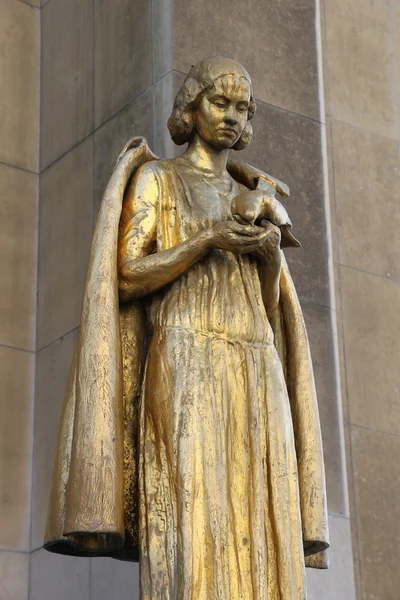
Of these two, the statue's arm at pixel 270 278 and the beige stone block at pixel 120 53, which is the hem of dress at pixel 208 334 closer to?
the statue's arm at pixel 270 278

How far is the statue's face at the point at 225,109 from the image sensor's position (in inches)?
239

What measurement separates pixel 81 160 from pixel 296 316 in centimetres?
243

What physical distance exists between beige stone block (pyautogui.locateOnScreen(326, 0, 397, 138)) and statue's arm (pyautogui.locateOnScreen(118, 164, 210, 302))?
12.5ft

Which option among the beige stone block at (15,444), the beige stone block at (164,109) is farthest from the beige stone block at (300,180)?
the beige stone block at (15,444)

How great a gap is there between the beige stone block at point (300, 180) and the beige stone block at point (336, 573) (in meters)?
1.21

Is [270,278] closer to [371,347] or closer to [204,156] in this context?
[204,156]

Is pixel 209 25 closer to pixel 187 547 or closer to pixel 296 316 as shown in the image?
pixel 296 316

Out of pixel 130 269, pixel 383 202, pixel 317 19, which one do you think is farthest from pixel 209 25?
pixel 130 269

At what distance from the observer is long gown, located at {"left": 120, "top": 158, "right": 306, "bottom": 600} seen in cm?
549

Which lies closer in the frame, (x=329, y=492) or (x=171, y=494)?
(x=171, y=494)

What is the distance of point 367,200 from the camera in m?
9.53

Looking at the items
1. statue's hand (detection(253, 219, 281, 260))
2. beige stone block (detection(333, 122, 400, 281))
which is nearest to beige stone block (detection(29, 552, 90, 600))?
statue's hand (detection(253, 219, 281, 260))

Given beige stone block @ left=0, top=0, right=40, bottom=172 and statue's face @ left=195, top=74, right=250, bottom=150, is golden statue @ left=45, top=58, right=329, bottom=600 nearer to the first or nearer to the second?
statue's face @ left=195, top=74, right=250, bottom=150

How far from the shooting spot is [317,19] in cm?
875
